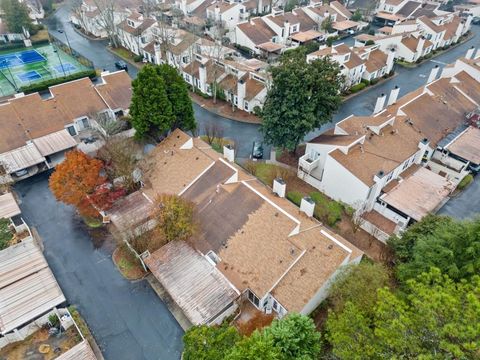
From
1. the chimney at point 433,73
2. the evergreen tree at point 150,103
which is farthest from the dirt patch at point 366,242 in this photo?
the chimney at point 433,73

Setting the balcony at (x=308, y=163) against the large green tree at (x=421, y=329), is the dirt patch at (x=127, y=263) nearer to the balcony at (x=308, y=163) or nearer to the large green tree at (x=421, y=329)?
the large green tree at (x=421, y=329)

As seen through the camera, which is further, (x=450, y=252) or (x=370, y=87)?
(x=370, y=87)

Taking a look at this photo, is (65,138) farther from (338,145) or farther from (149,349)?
(338,145)

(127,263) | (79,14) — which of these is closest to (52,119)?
(127,263)

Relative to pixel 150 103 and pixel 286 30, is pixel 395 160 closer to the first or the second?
pixel 150 103

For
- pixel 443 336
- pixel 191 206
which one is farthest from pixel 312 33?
pixel 443 336

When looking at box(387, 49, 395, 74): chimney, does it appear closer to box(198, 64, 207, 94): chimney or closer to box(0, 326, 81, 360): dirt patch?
box(198, 64, 207, 94): chimney
